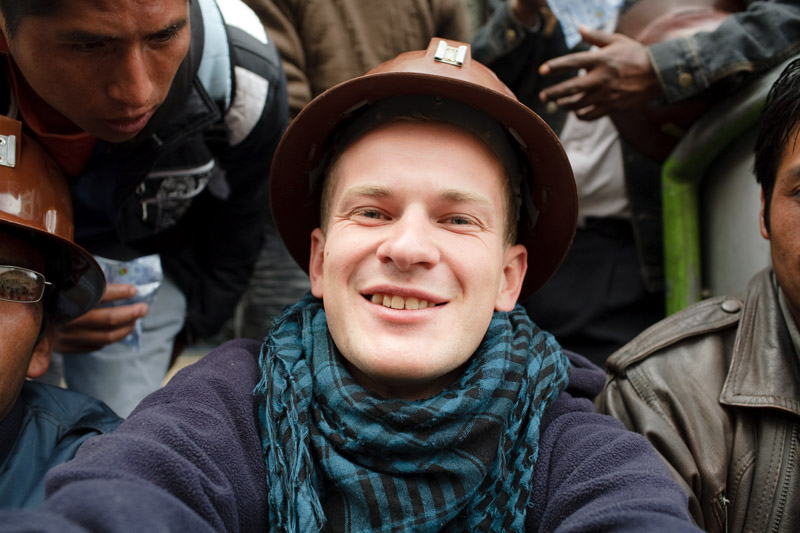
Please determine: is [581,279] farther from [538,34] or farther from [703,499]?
[703,499]

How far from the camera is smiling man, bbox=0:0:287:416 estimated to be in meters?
2.02

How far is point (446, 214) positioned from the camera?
6.15ft

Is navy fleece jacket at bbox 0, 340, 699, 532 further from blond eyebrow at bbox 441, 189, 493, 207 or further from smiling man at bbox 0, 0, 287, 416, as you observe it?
smiling man at bbox 0, 0, 287, 416

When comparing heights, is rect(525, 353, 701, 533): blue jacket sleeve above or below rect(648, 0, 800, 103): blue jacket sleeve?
below

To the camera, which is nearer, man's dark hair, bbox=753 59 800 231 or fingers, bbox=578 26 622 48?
man's dark hair, bbox=753 59 800 231

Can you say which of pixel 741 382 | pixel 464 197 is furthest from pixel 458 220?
pixel 741 382

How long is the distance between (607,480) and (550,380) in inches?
13.5

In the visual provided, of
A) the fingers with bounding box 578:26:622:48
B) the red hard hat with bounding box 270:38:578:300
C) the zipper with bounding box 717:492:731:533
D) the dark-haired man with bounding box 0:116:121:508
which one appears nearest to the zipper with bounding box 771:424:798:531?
the zipper with bounding box 717:492:731:533

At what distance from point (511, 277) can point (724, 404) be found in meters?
0.66

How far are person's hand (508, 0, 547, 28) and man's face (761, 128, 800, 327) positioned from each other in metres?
1.57

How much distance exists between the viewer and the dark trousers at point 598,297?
3.27 m

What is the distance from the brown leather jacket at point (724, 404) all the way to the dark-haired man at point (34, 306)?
1.54 meters

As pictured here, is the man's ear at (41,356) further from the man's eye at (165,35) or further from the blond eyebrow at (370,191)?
the blond eyebrow at (370,191)

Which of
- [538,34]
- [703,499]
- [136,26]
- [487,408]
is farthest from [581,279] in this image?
[136,26]
